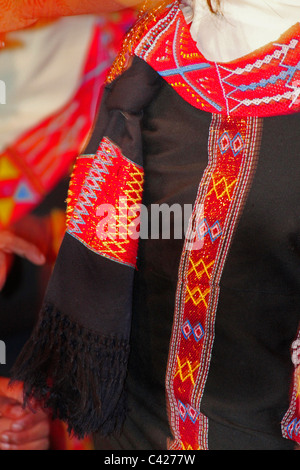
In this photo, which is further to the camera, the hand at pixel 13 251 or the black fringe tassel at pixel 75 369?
the hand at pixel 13 251

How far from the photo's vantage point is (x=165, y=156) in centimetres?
81

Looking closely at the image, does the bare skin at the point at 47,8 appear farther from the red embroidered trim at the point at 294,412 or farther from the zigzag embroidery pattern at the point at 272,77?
the red embroidered trim at the point at 294,412

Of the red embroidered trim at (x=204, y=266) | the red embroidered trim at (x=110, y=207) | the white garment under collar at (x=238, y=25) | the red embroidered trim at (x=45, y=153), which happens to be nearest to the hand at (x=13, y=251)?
the red embroidered trim at (x=45, y=153)

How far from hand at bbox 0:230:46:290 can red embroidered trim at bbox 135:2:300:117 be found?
1.47 feet

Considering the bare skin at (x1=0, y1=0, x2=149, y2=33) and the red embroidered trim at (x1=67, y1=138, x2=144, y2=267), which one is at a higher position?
the bare skin at (x1=0, y1=0, x2=149, y2=33)

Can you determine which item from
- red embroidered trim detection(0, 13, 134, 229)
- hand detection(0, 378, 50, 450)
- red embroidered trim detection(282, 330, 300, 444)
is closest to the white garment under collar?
red embroidered trim detection(0, 13, 134, 229)

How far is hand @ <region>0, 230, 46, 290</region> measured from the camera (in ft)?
3.25

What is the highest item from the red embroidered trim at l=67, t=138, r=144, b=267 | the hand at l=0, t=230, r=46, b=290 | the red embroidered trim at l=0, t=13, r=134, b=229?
the red embroidered trim at l=0, t=13, r=134, b=229

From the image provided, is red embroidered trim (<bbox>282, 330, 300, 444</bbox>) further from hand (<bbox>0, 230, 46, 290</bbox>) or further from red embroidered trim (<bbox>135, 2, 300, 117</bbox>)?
hand (<bbox>0, 230, 46, 290</bbox>)

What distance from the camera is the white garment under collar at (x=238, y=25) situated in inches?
25.3

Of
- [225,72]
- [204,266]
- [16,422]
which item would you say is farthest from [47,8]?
[16,422]

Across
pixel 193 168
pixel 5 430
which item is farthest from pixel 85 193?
pixel 5 430

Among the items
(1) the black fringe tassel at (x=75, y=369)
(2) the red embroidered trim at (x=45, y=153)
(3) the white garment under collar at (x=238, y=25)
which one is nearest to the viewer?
(3) the white garment under collar at (x=238, y=25)

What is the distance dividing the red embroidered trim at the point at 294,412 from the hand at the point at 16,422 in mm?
491
